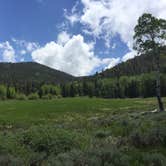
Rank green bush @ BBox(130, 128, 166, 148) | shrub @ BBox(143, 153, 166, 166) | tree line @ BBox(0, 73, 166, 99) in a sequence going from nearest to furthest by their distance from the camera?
shrub @ BBox(143, 153, 166, 166)
green bush @ BBox(130, 128, 166, 148)
tree line @ BBox(0, 73, 166, 99)

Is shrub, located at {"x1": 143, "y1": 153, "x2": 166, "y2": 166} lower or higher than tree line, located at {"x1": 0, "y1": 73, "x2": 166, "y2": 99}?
lower

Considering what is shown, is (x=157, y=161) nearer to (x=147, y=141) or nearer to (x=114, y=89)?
(x=147, y=141)

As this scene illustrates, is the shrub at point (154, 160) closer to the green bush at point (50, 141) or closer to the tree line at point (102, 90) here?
the green bush at point (50, 141)

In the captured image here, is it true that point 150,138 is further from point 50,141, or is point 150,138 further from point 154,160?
point 50,141

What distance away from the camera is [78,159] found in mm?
7602

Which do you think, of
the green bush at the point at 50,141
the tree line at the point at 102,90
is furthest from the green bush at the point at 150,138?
the tree line at the point at 102,90

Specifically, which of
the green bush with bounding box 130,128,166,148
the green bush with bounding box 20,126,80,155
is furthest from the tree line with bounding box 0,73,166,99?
the green bush with bounding box 20,126,80,155

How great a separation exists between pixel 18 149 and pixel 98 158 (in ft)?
10.8

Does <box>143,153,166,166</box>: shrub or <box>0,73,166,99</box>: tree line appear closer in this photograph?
<box>143,153,166,166</box>: shrub

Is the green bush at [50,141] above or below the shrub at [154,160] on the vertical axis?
above

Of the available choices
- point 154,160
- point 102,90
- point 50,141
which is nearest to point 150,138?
point 154,160

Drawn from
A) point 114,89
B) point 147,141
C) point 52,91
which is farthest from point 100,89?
point 147,141

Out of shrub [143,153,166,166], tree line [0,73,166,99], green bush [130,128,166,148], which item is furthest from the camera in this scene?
tree line [0,73,166,99]

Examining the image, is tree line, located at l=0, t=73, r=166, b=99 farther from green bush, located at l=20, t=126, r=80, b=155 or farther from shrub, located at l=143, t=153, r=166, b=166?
shrub, located at l=143, t=153, r=166, b=166
